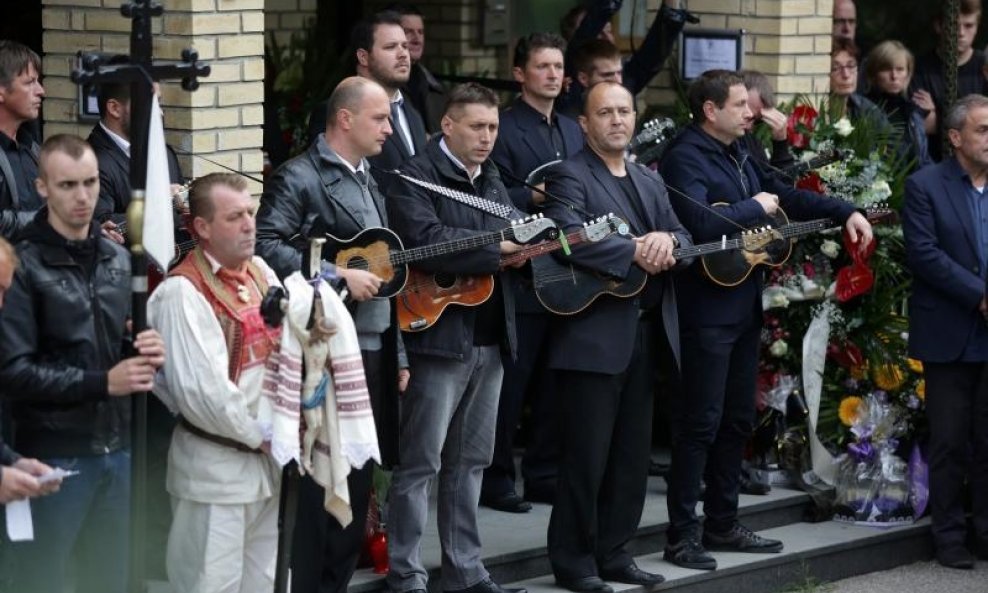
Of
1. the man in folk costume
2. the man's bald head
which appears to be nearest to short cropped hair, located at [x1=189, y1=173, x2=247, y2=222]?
the man in folk costume

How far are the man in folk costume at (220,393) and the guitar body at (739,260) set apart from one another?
2491 millimetres

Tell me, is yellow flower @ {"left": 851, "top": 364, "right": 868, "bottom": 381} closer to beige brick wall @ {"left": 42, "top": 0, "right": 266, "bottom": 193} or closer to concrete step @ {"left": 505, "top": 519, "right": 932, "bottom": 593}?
concrete step @ {"left": 505, "top": 519, "right": 932, "bottom": 593}

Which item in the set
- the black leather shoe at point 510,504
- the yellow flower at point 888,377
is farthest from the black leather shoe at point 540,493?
the yellow flower at point 888,377

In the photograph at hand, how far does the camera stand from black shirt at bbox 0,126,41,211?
7.17 meters

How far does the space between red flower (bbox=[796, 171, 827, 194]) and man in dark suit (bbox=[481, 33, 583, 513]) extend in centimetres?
109

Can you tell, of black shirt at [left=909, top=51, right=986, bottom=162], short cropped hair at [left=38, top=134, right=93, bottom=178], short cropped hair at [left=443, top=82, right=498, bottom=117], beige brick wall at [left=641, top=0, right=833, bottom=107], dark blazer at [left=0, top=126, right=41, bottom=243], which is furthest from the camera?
black shirt at [left=909, top=51, right=986, bottom=162]

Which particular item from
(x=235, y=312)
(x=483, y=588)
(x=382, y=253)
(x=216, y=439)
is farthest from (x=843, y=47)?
(x=216, y=439)

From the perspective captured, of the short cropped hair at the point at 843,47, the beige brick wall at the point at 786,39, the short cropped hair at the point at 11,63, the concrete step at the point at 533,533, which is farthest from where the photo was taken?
the short cropped hair at the point at 843,47

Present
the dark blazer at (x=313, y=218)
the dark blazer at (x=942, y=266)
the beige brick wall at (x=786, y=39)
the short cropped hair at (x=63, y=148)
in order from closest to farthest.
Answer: the short cropped hair at (x=63, y=148), the dark blazer at (x=313, y=218), the dark blazer at (x=942, y=266), the beige brick wall at (x=786, y=39)

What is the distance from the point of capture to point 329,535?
288 inches

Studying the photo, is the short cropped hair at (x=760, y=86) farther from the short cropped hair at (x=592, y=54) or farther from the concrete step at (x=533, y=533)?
the concrete step at (x=533, y=533)

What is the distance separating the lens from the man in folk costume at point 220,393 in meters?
6.28

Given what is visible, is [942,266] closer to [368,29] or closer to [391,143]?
[391,143]

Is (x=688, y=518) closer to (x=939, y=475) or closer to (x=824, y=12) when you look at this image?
(x=939, y=475)
